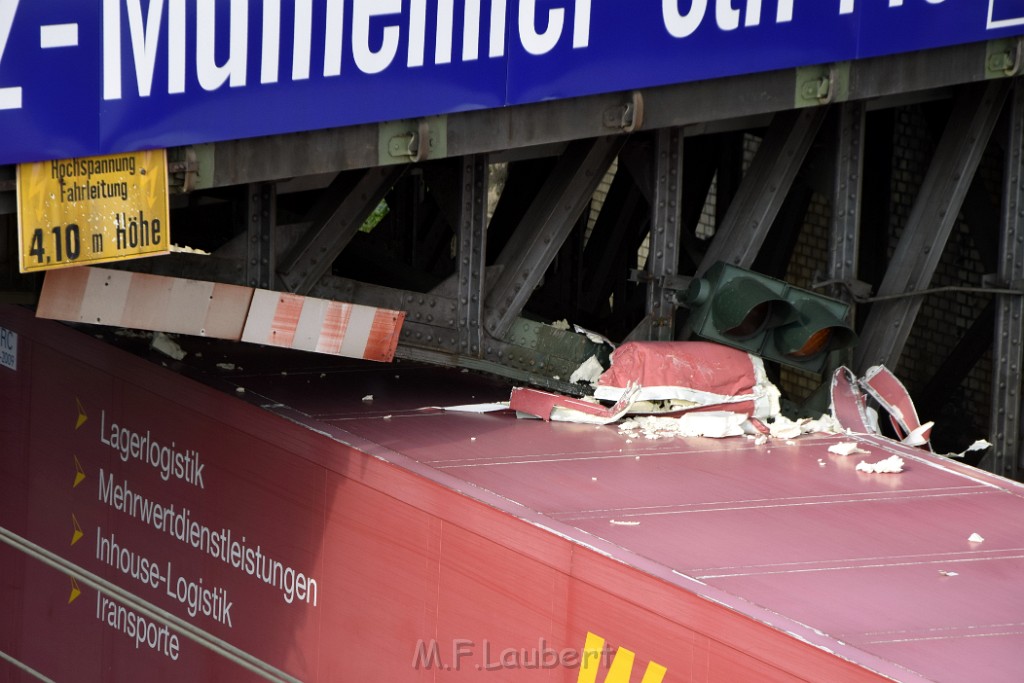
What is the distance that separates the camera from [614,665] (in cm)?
550

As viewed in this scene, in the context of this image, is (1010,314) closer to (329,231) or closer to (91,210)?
(329,231)

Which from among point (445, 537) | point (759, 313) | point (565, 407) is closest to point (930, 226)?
point (759, 313)

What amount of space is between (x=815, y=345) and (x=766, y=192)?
1040mm

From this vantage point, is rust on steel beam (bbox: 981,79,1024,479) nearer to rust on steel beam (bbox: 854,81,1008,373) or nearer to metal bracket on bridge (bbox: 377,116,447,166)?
rust on steel beam (bbox: 854,81,1008,373)

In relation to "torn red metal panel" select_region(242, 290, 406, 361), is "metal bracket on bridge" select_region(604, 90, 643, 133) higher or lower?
higher

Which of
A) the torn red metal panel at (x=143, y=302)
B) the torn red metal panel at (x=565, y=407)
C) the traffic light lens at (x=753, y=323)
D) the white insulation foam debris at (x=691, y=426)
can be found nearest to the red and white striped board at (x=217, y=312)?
the torn red metal panel at (x=143, y=302)

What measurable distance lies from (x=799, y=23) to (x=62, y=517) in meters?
5.45

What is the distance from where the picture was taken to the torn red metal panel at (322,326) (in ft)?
24.4

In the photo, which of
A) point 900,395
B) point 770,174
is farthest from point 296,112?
point 900,395

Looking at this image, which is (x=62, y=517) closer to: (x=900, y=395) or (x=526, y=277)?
(x=526, y=277)

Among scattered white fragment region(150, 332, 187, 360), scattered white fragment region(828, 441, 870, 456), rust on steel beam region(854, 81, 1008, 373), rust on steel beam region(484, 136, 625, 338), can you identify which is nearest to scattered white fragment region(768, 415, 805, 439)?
scattered white fragment region(828, 441, 870, 456)

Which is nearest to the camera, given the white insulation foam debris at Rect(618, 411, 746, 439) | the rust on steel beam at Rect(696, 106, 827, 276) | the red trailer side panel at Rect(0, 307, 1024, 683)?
the red trailer side panel at Rect(0, 307, 1024, 683)

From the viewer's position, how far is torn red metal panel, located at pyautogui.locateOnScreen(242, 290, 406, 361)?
743 centimetres

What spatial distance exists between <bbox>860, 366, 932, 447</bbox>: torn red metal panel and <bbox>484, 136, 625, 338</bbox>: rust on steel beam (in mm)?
2049
